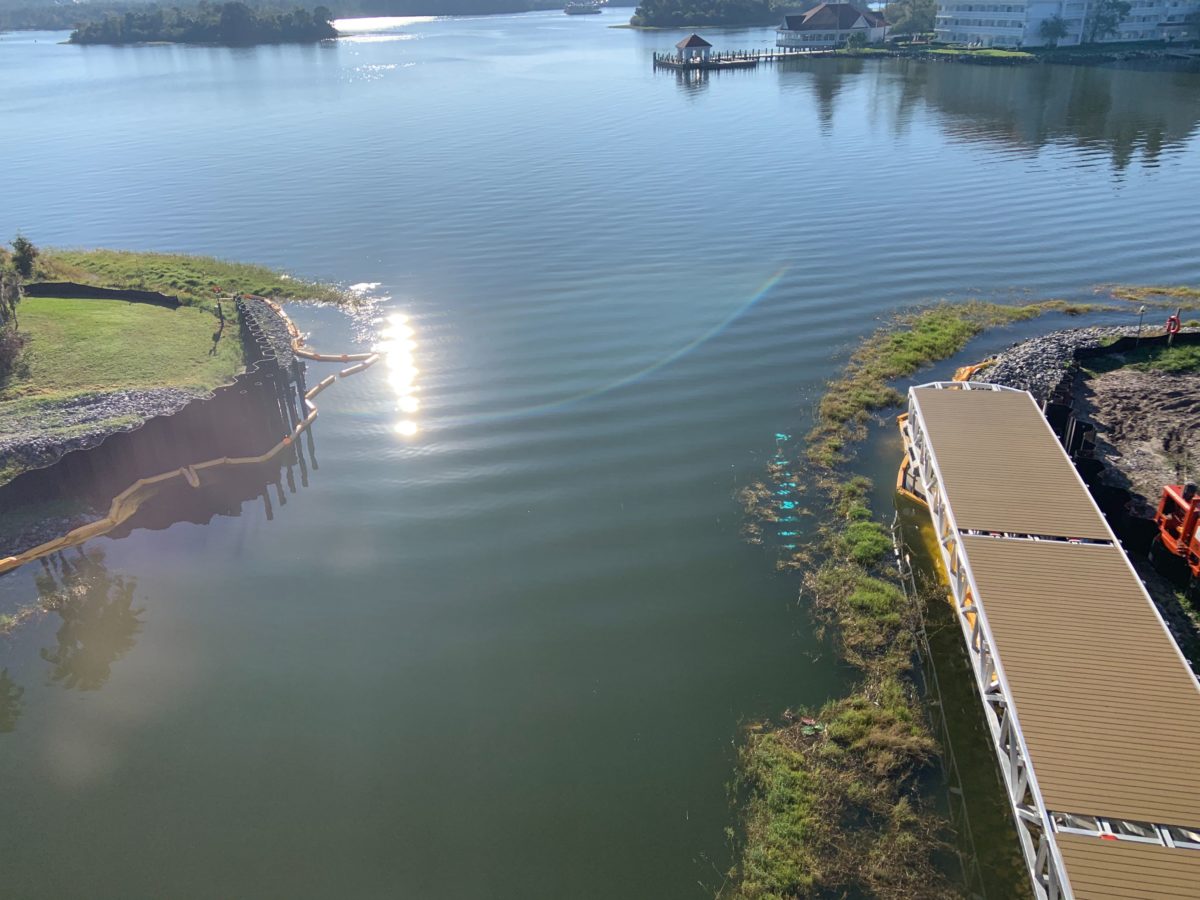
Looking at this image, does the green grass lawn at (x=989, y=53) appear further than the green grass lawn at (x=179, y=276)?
Yes

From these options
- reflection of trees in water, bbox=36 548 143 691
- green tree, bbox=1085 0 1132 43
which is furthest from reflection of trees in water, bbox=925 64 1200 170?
reflection of trees in water, bbox=36 548 143 691

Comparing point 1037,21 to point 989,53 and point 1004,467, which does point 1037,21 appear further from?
point 1004,467

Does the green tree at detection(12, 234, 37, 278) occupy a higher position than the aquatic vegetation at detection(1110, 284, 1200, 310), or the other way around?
the green tree at detection(12, 234, 37, 278)

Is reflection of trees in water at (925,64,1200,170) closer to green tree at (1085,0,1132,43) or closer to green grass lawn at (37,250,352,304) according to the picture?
green tree at (1085,0,1132,43)

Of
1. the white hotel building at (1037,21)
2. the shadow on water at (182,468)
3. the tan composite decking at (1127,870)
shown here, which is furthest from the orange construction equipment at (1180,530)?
the white hotel building at (1037,21)

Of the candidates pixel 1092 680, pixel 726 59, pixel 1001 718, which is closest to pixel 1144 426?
pixel 1092 680

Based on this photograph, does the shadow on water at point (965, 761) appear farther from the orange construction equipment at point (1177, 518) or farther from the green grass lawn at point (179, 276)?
Result: the green grass lawn at point (179, 276)

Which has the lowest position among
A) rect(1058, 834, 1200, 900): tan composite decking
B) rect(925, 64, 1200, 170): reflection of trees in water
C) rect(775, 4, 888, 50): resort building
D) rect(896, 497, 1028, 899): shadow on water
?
rect(896, 497, 1028, 899): shadow on water
